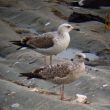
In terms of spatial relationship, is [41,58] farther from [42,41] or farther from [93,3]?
[93,3]

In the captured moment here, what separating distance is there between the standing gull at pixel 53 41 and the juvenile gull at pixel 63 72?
1.47 metres

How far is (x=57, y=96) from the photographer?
761 centimetres

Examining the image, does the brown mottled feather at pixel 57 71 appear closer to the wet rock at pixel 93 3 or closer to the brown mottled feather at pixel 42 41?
the brown mottled feather at pixel 42 41

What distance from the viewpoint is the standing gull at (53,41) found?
29.4 feet

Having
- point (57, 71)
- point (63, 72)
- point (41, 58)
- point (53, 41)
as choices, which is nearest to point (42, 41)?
point (53, 41)

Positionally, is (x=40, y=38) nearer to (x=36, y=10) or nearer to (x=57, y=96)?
(x=57, y=96)

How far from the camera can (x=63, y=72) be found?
7.31 meters

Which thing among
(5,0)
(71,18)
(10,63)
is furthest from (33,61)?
(5,0)

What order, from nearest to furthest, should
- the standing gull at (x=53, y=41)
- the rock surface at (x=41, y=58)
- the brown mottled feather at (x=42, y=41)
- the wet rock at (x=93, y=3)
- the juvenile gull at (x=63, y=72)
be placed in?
the rock surface at (x=41, y=58) → the juvenile gull at (x=63, y=72) → the standing gull at (x=53, y=41) → the brown mottled feather at (x=42, y=41) → the wet rock at (x=93, y=3)

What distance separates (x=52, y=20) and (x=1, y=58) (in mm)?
4087

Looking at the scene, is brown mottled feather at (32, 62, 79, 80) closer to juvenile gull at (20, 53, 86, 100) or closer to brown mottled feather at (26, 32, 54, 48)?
juvenile gull at (20, 53, 86, 100)

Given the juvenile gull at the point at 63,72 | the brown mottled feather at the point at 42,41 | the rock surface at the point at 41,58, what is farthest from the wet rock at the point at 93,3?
the juvenile gull at the point at 63,72

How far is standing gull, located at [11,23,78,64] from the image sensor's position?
8969mm

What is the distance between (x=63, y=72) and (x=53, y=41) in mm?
1783
